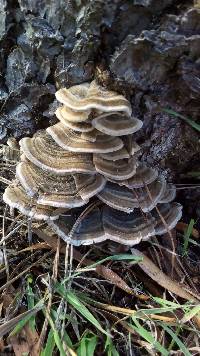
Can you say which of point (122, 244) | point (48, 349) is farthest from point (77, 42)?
point (48, 349)

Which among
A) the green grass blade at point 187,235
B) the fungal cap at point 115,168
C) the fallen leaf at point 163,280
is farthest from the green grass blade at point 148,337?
the fungal cap at point 115,168

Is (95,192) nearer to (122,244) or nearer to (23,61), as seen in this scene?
(122,244)

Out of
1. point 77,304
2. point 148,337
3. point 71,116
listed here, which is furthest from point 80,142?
point 148,337

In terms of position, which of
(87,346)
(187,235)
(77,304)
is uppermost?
(187,235)

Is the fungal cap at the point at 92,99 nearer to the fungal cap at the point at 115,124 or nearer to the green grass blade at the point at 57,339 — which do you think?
the fungal cap at the point at 115,124

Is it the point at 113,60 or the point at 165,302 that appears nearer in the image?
the point at 113,60

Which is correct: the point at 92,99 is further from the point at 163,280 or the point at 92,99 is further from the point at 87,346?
the point at 87,346
